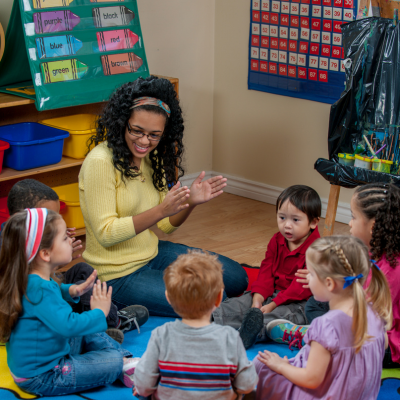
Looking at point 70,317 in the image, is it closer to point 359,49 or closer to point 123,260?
point 123,260

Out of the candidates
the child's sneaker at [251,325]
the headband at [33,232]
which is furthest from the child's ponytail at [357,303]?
the headband at [33,232]

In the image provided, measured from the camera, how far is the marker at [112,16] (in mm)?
2691

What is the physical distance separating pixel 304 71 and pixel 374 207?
1.73 meters

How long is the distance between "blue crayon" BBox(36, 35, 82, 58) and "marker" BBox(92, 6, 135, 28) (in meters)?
0.17

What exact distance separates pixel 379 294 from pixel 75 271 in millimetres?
1040

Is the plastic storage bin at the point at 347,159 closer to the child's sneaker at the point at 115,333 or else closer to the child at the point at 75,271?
the child at the point at 75,271

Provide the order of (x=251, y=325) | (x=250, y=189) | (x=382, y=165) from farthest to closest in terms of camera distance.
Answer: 1. (x=250, y=189)
2. (x=382, y=165)
3. (x=251, y=325)

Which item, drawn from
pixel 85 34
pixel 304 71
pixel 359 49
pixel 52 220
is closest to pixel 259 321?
pixel 52 220

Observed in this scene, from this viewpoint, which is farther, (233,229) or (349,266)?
(233,229)

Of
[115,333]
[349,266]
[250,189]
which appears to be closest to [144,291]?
[115,333]

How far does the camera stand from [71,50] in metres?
2.61

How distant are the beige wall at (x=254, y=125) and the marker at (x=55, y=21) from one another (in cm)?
122

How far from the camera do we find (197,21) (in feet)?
11.5

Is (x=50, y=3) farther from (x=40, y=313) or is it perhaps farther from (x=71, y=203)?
(x=40, y=313)
